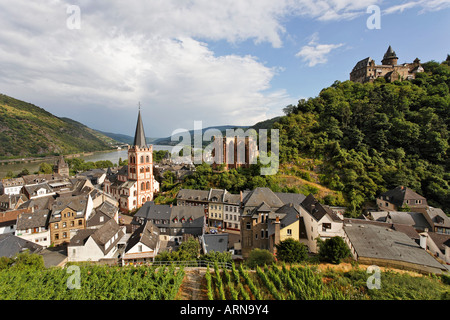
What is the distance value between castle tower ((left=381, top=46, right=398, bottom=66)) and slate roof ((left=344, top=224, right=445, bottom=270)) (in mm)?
68131

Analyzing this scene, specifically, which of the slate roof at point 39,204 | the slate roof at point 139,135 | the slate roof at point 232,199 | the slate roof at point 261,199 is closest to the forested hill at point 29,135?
the slate roof at point 139,135

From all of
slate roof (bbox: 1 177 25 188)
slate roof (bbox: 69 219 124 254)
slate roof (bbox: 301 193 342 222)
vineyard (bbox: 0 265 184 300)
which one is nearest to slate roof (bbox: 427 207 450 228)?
slate roof (bbox: 301 193 342 222)

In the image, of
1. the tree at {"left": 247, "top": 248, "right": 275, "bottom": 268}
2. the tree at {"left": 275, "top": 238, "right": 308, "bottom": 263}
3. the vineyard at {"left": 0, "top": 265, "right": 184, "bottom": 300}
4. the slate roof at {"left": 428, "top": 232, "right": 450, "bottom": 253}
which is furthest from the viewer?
the slate roof at {"left": 428, "top": 232, "right": 450, "bottom": 253}

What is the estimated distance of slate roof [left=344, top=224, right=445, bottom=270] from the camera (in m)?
13.7

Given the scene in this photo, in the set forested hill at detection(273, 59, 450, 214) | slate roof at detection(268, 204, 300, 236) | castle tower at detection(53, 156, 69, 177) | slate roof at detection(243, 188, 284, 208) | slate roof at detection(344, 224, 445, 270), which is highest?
forested hill at detection(273, 59, 450, 214)

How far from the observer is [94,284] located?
38.6ft

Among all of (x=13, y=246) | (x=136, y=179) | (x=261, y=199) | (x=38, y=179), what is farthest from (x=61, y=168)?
(x=261, y=199)

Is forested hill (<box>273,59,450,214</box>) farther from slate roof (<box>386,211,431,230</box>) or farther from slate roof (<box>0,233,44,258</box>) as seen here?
slate roof (<box>0,233,44,258</box>)

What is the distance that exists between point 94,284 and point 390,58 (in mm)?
86715

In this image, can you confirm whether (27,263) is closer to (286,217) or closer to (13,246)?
(13,246)

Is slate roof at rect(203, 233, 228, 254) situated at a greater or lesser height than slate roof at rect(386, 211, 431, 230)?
lesser

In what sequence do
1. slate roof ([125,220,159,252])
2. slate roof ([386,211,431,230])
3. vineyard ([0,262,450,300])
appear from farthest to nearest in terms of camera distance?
slate roof ([386,211,431,230]) < slate roof ([125,220,159,252]) < vineyard ([0,262,450,300])

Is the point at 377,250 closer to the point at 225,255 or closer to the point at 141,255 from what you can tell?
the point at 225,255
